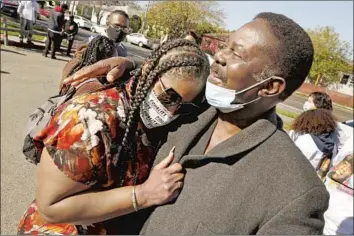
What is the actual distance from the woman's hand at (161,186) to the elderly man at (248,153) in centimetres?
3

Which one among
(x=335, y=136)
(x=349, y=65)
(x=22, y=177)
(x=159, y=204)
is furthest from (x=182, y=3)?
(x=349, y=65)

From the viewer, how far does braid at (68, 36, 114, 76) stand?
1543 mm

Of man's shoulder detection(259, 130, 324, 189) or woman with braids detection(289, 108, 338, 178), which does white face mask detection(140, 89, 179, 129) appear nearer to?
man's shoulder detection(259, 130, 324, 189)

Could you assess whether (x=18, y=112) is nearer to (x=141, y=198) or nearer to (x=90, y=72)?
(x=90, y=72)

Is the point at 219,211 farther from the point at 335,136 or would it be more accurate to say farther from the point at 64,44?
the point at 335,136

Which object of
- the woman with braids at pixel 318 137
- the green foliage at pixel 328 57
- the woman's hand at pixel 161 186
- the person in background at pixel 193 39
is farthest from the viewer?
the green foliage at pixel 328 57

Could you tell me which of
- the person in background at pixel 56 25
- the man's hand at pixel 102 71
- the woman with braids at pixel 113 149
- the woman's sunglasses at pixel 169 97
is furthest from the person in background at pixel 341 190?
the person in background at pixel 56 25

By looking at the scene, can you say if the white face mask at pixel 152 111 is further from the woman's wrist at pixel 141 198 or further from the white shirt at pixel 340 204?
the white shirt at pixel 340 204

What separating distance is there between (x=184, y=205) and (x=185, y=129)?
30 cm

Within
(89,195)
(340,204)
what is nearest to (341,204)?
(340,204)

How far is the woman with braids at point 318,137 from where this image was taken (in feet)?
10.2

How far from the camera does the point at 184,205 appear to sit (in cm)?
121

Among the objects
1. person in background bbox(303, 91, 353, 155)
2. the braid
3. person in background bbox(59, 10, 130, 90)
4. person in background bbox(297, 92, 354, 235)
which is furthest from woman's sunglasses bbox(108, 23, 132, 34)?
person in background bbox(303, 91, 353, 155)

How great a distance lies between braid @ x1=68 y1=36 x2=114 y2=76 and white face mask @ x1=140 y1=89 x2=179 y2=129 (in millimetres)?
416
